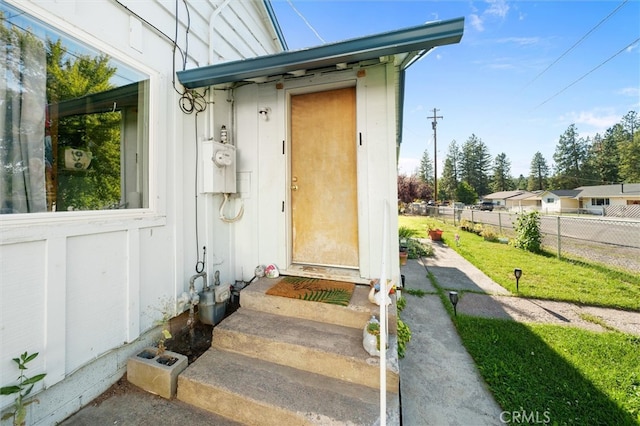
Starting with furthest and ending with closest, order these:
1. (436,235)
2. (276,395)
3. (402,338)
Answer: (436,235) < (402,338) < (276,395)

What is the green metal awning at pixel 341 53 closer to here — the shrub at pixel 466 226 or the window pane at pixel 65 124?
the window pane at pixel 65 124

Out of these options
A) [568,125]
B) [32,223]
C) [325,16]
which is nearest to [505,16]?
[325,16]

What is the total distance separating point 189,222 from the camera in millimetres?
2703

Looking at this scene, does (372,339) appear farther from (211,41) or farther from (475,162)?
(475,162)

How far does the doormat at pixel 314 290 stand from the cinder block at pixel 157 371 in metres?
1.01

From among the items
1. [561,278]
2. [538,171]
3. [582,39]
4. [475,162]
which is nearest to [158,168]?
[561,278]

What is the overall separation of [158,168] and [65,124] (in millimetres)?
681

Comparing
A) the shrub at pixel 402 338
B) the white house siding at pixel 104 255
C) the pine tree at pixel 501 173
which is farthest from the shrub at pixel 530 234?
the pine tree at pixel 501 173

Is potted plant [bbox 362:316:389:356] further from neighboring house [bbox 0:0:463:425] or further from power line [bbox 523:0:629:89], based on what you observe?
power line [bbox 523:0:629:89]

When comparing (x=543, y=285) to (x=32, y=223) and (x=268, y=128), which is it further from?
(x=32, y=223)

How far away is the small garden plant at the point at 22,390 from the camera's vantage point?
1360 millimetres

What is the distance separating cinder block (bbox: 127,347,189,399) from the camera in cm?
191

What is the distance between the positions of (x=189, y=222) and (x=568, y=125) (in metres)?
67.0

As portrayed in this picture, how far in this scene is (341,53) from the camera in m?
2.25
